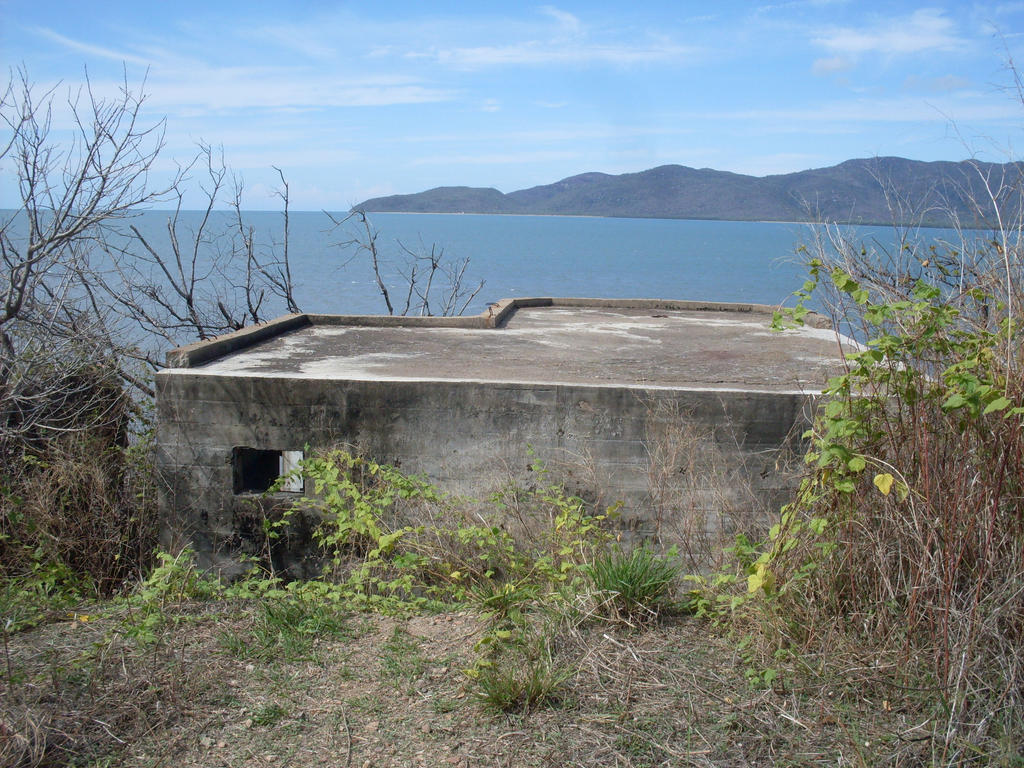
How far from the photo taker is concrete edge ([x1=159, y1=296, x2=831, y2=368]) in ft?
29.1

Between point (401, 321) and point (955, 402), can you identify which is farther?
point (401, 321)

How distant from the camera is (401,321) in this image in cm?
1236

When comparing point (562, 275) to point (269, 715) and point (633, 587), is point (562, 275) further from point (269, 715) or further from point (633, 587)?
point (269, 715)

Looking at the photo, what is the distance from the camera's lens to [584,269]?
79812mm

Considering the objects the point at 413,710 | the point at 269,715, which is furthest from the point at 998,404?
the point at 269,715

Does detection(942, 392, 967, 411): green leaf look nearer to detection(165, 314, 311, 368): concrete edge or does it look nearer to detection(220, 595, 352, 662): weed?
detection(220, 595, 352, 662): weed

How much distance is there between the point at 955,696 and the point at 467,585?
10.8 feet

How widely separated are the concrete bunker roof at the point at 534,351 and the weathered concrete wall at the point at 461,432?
0.56ft

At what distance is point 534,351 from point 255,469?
3.47m

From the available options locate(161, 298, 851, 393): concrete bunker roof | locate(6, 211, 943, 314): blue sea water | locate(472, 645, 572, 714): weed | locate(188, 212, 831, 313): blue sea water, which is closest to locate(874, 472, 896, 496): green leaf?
locate(472, 645, 572, 714): weed

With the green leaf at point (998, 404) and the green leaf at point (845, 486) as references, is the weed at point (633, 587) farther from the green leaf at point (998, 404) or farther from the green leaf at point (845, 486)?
the green leaf at point (998, 404)

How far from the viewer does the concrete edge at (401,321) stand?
888 cm

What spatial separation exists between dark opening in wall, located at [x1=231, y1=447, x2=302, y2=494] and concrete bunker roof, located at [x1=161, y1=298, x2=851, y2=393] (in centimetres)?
75

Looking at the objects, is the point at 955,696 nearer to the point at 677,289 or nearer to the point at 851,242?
the point at 851,242
